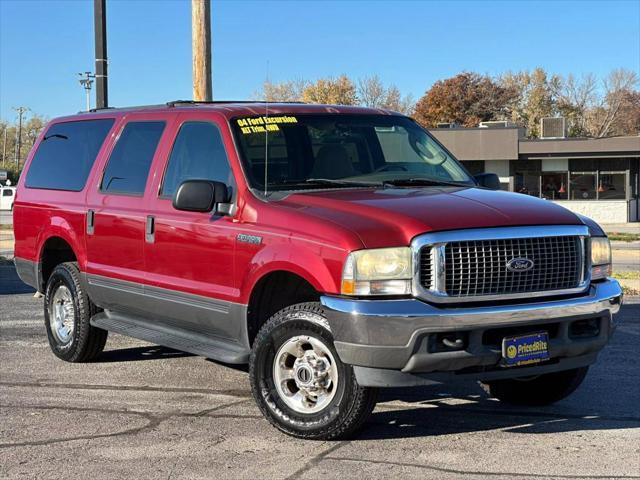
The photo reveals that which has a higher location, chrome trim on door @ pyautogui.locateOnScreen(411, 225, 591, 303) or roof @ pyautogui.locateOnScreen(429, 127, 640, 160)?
roof @ pyautogui.locateOnScreen(429, 127, 640, 160)

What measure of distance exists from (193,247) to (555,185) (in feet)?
118

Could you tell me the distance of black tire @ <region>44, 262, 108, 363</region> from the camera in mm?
7770

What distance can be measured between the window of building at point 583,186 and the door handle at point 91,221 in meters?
35.0

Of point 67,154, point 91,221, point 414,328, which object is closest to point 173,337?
point 91,221

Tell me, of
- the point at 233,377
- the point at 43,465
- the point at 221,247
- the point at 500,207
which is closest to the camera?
the point at 43,465

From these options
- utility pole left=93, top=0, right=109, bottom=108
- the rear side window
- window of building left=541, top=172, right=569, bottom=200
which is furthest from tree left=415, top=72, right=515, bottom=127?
the rear side window

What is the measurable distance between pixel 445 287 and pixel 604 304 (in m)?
1.19

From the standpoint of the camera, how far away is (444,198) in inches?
225

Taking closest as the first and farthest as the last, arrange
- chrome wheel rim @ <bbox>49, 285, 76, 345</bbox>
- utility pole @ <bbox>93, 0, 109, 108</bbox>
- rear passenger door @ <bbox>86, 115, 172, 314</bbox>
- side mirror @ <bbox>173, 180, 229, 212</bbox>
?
side mirror @ <bbox>173, 180, 229, 212</bbox>, rear passenger door @ <bbox>86, 115, 172, 314</bbox>, chrome wheel rim @ <bbox>49, 285, 76, 345</bbox>, utility pole @ <bbox>93, 0, 109, 108</bbox>

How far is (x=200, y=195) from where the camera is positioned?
6043 millimetres

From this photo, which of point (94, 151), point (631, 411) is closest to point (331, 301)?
point (631, 411)

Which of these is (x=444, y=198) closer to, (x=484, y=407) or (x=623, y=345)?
(x=484, y=407)

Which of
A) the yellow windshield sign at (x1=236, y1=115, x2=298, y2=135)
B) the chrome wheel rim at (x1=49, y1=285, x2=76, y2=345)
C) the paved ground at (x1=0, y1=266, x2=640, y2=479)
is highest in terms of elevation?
the yellow windshield sign at (x1=236, y1=115, x2=298, y2=135)

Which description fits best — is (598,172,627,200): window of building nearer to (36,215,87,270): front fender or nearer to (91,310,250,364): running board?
(36,215,87,270): front fender
